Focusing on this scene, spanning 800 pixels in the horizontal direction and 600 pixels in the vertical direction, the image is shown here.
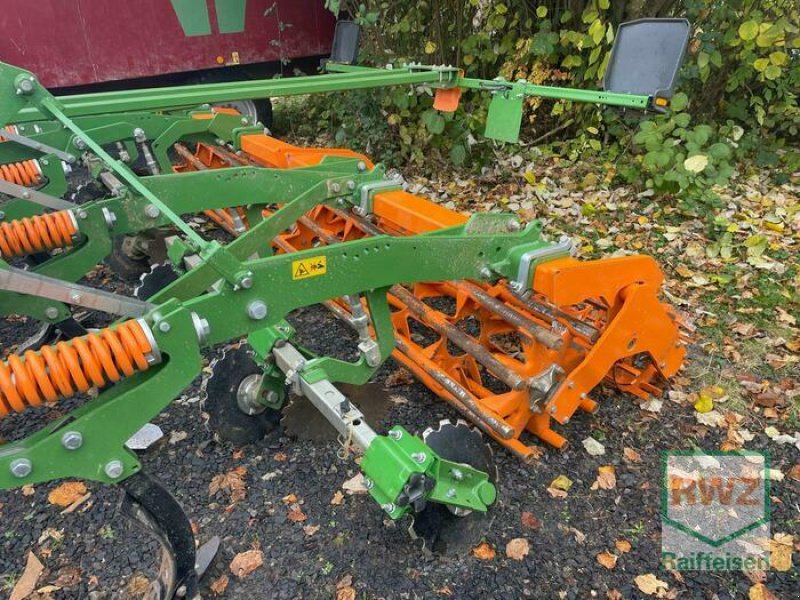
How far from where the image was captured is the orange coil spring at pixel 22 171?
4012 mm

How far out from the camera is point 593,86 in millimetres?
6129

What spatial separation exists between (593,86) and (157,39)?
16.6 feet

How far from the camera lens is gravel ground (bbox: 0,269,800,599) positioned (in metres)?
2.36

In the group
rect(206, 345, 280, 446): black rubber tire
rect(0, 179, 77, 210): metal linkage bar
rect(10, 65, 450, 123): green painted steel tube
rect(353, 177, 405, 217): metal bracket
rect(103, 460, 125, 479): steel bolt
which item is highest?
rect(10, 65, 450, 123): green painted steel tube

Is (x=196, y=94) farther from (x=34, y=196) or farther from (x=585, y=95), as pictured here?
(x=585, y=95)

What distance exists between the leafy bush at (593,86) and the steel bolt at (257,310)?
160 inches

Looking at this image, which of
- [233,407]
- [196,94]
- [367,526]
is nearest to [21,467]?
[233,407]

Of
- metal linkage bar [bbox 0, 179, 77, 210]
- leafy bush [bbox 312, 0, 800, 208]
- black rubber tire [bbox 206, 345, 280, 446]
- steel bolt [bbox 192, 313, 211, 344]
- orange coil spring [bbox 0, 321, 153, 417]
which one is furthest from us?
leafy bush [bbox 312, 0, 800, 208]

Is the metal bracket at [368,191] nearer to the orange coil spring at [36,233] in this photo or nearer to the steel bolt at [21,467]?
the orange coil spring at [36,233]

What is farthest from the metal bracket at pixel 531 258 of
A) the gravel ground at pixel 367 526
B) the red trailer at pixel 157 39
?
the red trailer at pixel 157 39

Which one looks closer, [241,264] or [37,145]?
[241,264]

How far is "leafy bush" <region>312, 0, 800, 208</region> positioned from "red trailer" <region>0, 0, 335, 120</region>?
1.35m

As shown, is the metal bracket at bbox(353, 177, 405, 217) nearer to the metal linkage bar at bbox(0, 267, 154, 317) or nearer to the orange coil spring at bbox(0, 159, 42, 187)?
the metal linkage bar at bbox(0, 267, 154, 317)

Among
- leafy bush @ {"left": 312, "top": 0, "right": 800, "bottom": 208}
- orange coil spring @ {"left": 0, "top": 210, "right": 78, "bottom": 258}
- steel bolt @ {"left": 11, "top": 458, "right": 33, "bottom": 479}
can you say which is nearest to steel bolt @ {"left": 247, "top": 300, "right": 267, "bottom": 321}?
steel bolt @ {"left": 11, "top": 458, "right": 33, "bottom": 479}
